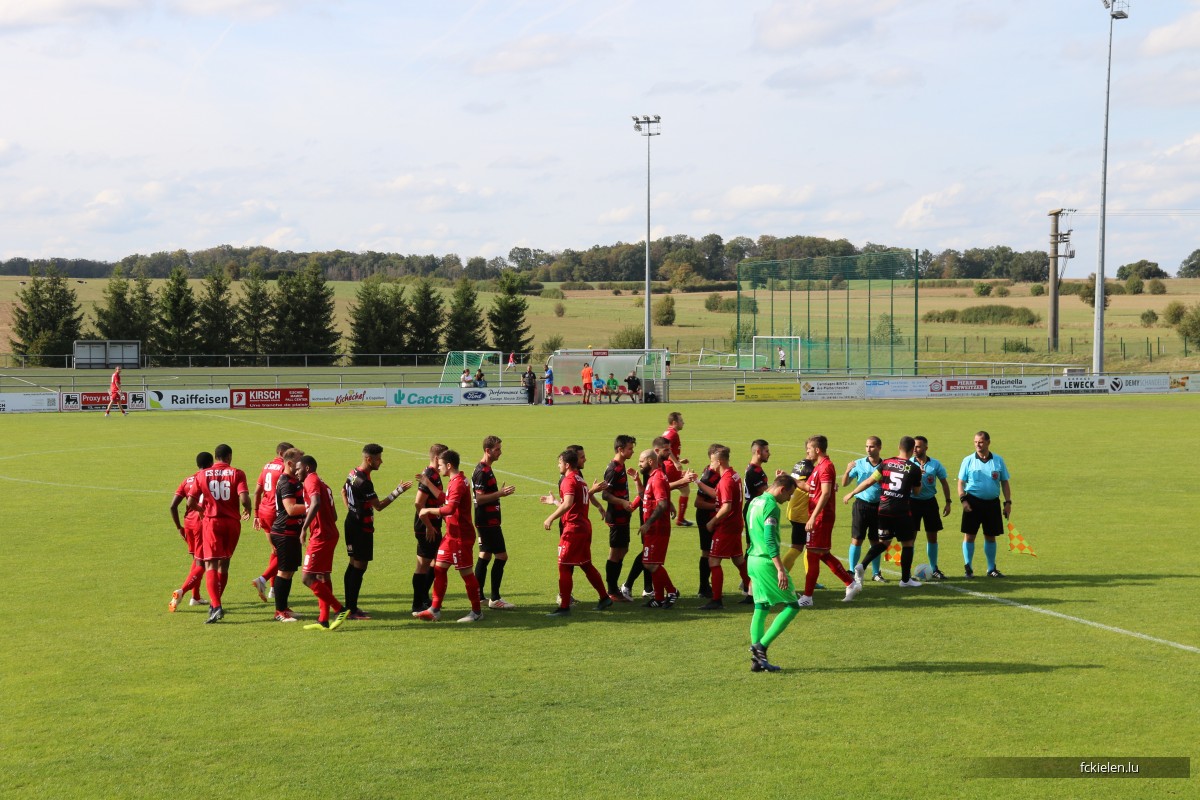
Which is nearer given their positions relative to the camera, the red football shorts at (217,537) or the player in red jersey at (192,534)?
the red football shorts at (217,537)

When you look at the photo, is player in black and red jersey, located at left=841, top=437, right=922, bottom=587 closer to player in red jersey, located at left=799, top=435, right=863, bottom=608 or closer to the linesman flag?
player in red jersey, located at left=799, top=435, right=863, bottom=608

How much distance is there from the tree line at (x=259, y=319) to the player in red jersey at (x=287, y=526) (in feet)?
219

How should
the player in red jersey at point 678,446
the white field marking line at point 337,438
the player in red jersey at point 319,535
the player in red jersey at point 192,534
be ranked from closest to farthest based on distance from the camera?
the player in red jersey at point 319,535 → the player in red jersey at point 192,534 → the player in red jersey at point 678,446 → the white field marking line at point 337,438

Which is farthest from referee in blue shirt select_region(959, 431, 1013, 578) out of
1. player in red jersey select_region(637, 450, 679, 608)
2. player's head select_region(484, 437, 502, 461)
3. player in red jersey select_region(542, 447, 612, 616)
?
player's head select_region(484, 437, 502, 461)

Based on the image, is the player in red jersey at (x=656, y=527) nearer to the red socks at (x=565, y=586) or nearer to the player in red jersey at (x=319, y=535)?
the red socks at (x=565, y=586)

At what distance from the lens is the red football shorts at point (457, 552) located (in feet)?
38.6

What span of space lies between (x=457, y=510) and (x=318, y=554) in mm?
1516

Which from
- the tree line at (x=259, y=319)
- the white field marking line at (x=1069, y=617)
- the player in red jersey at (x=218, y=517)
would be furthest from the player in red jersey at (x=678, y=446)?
the tree line at (x=259, y=319)

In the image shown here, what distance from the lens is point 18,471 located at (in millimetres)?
26250

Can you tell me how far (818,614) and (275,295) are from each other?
81898mm

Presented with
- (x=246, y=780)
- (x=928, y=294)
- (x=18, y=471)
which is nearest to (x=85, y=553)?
(x=246, y=780)

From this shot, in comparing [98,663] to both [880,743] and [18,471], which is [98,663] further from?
[18,471]

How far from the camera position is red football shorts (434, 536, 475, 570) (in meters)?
11.8

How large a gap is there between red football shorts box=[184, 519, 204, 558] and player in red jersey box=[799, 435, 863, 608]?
6679 millimetres
